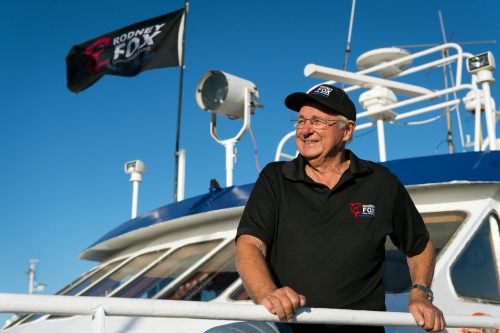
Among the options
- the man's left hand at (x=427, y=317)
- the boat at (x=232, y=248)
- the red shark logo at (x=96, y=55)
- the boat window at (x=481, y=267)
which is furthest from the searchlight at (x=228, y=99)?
the man's left hand at (x=427, y=317)

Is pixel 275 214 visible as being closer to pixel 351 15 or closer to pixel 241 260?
pixel 241 260

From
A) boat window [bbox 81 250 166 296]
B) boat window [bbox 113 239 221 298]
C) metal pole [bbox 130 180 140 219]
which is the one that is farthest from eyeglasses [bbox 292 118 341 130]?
metal pole [bbox 130 180 140 219]

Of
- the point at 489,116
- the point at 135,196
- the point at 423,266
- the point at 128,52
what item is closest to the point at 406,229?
the point at 423,266

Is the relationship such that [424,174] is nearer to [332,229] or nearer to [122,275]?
[332,229]

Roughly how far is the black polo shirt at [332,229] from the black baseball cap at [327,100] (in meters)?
0.28

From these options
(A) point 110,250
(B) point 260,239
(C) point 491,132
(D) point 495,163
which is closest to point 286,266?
(B) point 260,239

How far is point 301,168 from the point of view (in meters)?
2.97

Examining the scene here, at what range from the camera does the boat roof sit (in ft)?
14.5

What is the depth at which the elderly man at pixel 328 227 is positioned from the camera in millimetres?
2678

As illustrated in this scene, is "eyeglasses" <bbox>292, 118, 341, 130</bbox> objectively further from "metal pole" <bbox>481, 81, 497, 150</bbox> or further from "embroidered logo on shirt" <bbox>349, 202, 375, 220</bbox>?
"metal pole" <bbox>481, 81, 497, 150</bbox>

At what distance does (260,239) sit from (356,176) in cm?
59

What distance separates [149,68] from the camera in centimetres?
932

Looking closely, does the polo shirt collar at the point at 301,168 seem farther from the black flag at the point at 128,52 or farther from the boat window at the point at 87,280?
the black flag at the point at 128,52

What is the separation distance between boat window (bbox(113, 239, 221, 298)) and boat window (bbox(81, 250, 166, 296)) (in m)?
0.30
